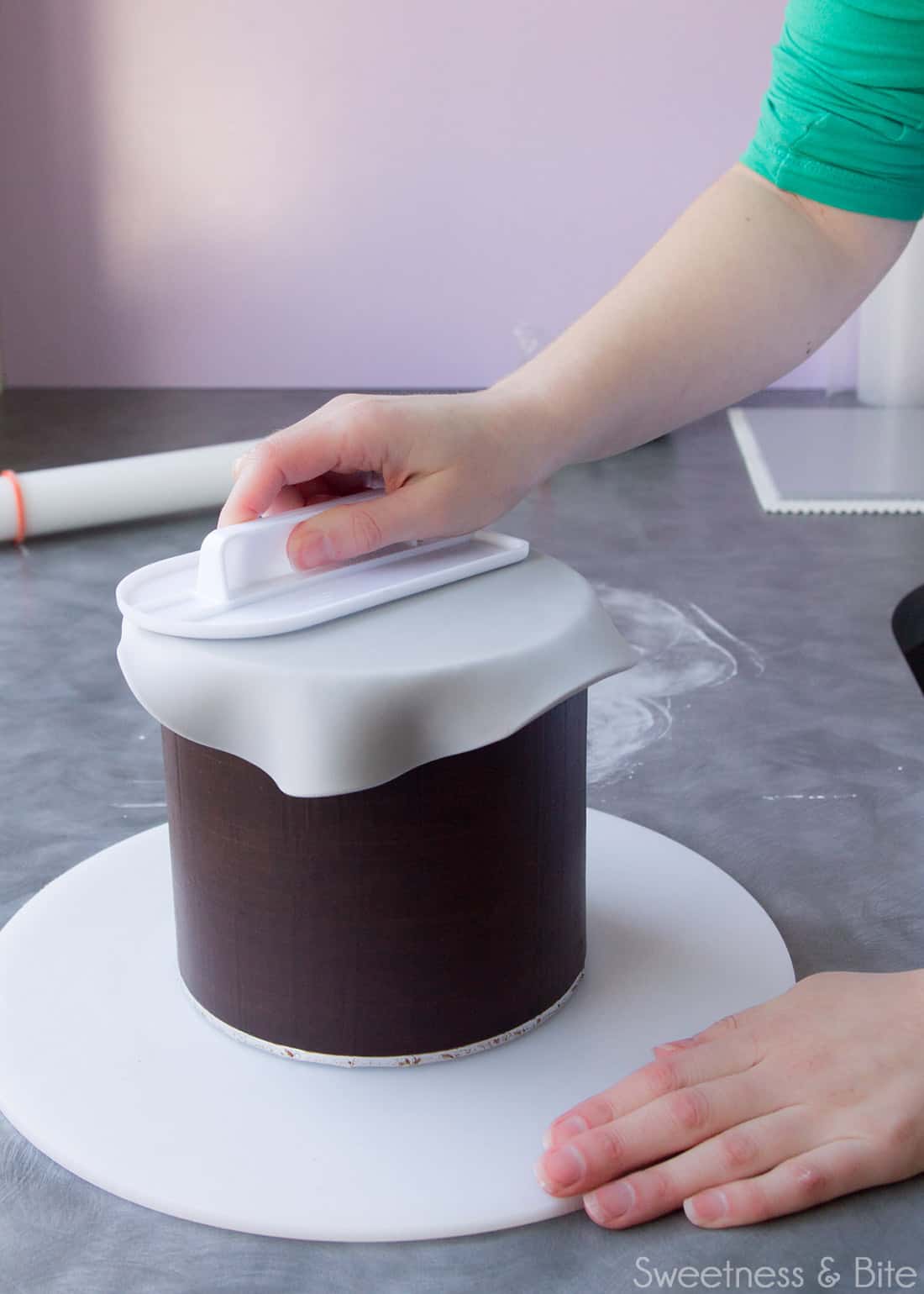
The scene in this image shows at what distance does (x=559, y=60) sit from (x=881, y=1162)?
1.68 m

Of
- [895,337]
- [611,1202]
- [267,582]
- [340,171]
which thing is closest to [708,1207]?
[611,1202]

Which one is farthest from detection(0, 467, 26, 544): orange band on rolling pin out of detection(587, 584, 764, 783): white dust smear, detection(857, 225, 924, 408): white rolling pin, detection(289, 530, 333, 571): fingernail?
detection(857, 225, 924, 408): white rolling pin

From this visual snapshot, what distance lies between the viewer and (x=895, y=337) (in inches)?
71.1

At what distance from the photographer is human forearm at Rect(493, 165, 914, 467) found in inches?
30.5

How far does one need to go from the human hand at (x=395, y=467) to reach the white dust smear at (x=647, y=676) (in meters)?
0.28

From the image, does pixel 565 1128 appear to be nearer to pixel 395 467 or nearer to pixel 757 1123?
pixel 757 1123

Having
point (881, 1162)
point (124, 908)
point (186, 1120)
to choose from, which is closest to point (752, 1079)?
point (881, 1162)

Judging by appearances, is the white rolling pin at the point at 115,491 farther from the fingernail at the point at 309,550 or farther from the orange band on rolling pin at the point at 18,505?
the fingernail at the point at 309,550

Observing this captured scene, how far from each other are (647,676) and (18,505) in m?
0.68

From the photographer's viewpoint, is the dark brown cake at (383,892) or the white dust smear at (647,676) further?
the white dust smear at (647,676)

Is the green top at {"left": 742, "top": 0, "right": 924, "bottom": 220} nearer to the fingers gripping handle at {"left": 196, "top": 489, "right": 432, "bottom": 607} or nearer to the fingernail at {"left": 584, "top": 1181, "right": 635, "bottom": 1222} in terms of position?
the fingers gripping handle at {"left": 196, "top": 489, "right": 432, "bottom": 607}

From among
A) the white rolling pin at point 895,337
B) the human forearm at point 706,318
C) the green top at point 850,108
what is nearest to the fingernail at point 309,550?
the human forearm at point 706,318

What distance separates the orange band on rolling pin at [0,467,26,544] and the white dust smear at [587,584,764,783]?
58 cm

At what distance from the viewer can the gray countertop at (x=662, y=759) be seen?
0.53 metres
